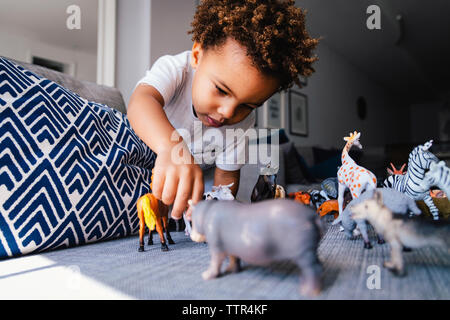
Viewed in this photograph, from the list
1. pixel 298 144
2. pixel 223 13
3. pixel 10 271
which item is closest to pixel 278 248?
pixel 10 271

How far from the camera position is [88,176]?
668mm

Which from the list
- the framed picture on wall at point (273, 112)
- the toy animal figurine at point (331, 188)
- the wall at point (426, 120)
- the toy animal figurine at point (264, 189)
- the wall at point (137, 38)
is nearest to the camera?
the toy animal figurine at point (264, 189)

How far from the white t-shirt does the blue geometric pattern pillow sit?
8.0 inches

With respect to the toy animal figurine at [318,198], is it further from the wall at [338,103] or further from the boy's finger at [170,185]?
the wall at [338,103]

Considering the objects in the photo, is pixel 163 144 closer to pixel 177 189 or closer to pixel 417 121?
pixel 177 189

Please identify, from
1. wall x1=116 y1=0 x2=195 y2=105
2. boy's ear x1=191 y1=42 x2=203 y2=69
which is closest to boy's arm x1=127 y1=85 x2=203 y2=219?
boy's ear x1=191 y1=42 x2=203 y2=69

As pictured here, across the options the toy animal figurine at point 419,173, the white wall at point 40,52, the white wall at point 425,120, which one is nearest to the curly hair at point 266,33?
the toy animal figurine at point 419,173

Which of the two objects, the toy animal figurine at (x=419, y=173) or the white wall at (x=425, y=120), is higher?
the white wall at (x=425, y=120)

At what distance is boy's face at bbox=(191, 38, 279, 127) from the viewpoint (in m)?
0.62

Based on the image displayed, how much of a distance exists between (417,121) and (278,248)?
1005 cm

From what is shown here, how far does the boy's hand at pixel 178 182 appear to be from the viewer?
1.52 ft

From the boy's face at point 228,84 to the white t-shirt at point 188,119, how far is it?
175 mm

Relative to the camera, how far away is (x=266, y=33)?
2.02 ft
